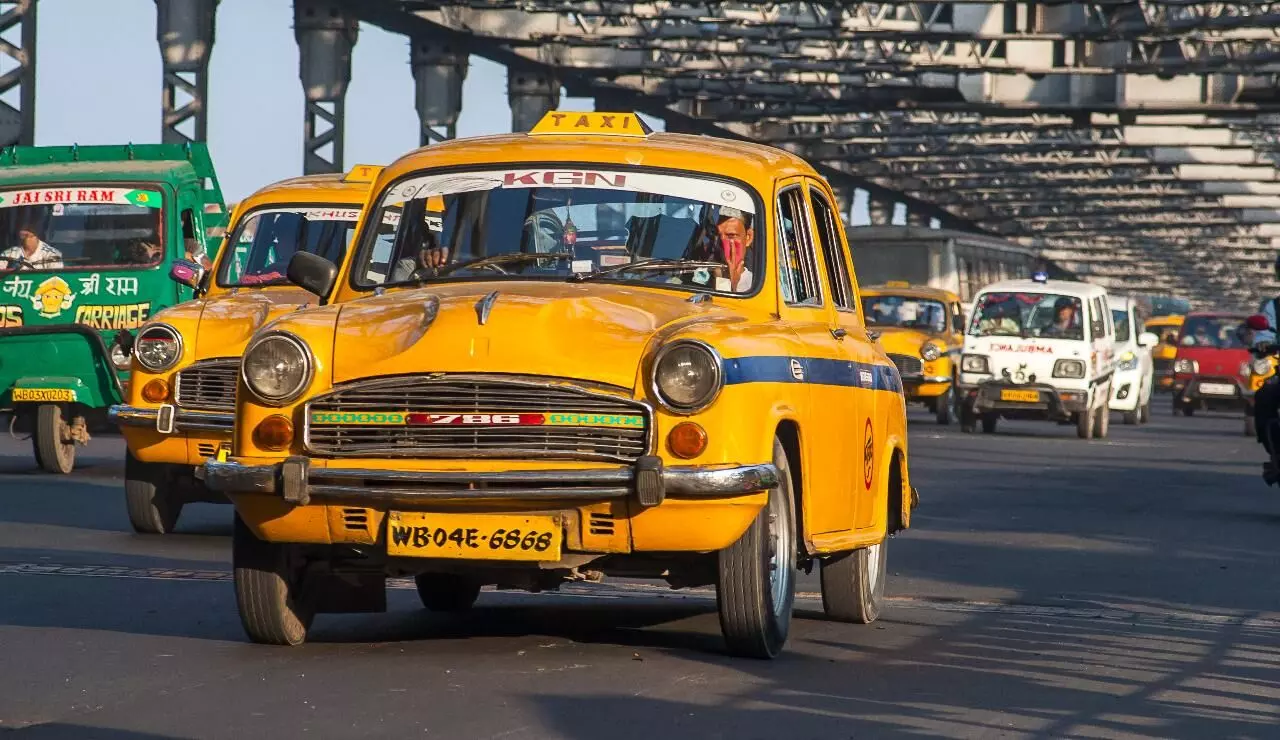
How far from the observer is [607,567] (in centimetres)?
823

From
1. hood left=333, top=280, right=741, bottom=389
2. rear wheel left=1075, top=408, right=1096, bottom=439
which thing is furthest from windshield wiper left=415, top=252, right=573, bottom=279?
rear wheel left=1075, top=408, right=1096, bottom=439

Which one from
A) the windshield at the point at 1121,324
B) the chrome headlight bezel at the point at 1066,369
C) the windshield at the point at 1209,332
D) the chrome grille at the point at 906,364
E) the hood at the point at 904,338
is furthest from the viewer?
the windshield at the point at 1209,332

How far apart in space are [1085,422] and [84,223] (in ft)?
54.3

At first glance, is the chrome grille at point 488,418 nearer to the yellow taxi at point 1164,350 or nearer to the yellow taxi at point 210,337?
the yellow taxi at point 210,337

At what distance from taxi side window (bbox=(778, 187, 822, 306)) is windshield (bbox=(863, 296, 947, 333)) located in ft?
81.6

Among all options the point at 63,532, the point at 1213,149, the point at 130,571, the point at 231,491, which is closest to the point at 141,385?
the point at 63,532

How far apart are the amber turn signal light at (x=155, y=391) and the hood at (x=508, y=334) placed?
197 inches

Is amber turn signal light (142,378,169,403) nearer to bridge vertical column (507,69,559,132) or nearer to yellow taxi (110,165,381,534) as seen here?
yellow taxi (110,165,381,534)

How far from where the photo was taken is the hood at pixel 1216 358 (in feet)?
145

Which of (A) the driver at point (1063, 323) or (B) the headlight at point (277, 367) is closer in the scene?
(B) the headlight at point (277, 367)

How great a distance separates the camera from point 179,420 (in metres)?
12.9

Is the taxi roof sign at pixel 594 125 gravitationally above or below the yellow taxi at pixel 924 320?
above

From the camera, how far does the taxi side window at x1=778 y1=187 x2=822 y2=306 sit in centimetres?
921

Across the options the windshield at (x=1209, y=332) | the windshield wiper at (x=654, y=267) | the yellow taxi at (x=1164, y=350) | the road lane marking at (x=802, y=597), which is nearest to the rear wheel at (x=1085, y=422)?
the windshield at (x=1209, y=332)
